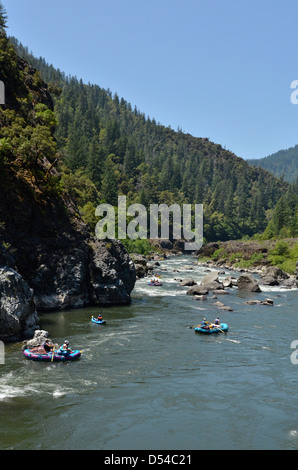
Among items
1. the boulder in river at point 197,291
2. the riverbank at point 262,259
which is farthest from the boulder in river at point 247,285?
the boulder in river at point 197,291

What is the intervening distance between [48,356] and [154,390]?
9177 millimetres

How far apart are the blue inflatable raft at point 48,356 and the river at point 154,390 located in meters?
0.57

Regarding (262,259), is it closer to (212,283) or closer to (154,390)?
(212,283)

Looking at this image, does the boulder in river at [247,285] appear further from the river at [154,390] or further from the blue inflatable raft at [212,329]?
the blue inflatable raft at [212,329]

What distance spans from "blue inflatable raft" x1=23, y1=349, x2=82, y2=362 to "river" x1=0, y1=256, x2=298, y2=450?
1.86ft

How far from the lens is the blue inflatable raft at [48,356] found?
2778 cm

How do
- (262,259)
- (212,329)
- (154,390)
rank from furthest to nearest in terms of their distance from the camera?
(262,259) → (212,329) → (154,390)

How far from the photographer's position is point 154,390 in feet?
78.0

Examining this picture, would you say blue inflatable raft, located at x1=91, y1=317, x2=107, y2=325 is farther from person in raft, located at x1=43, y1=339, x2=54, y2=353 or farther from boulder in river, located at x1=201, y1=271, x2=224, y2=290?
boulder in river, located at x1=201, y1=271, x2=224, y2=290

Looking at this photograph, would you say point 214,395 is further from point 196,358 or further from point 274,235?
point 274,235

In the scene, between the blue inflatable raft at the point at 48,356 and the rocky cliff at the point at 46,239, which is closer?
the blue inflatable raft at the point at 48,356

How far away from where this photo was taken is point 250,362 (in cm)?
2928

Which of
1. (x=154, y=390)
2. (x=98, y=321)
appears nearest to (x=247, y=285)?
(x=98, y=321)

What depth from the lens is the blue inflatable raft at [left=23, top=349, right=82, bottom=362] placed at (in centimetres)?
2778
